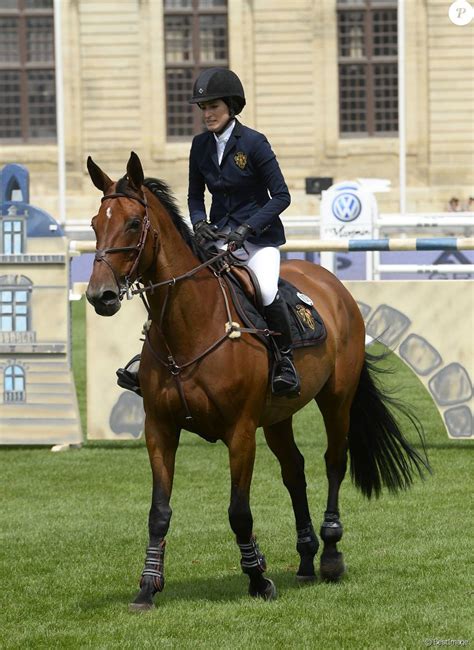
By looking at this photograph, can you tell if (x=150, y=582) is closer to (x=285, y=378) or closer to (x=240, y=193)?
(x=285, y=378)

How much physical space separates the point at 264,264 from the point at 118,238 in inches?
43.5

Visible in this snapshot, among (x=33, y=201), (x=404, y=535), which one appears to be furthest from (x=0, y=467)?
(x=33, y=201)

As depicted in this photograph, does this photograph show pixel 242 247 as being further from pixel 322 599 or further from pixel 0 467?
pixel 0 467

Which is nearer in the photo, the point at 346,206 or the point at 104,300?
the point at 104,300

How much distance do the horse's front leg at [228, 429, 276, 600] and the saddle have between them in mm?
583

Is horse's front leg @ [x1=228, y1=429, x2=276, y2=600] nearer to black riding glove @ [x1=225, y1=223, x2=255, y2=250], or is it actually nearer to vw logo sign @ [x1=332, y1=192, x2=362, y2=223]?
black riding glove @ [x1=225, y1=223, x2=255, y2=250]

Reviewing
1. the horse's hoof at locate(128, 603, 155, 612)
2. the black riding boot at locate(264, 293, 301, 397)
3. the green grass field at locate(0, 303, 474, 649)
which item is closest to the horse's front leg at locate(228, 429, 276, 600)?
the green grass field at locate(0, 303, 474, 649)

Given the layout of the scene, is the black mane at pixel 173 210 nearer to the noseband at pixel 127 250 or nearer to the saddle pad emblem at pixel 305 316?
the noseband at pixel 127 250

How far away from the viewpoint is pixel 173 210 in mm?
7109

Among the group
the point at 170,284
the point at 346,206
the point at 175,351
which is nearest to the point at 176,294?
the point at 170,284

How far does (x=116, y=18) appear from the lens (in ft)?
160

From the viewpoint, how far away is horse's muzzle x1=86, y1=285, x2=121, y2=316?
21.2 feet

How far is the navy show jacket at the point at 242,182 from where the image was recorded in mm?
7340

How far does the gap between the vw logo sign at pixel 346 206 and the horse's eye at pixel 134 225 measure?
47.5ft
